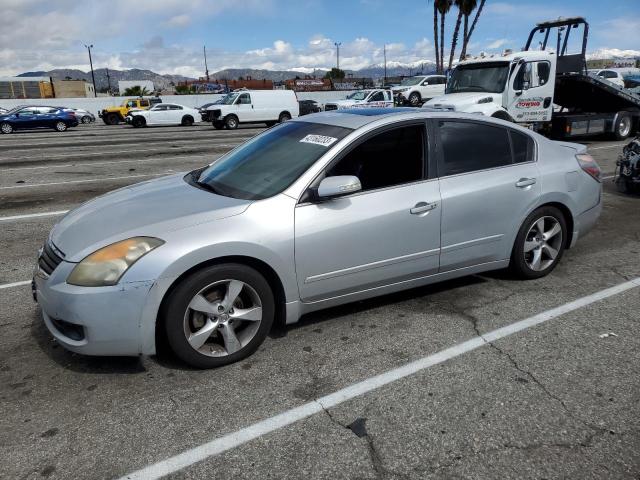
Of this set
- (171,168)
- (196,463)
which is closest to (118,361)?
(196,463)

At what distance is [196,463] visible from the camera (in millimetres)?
2430

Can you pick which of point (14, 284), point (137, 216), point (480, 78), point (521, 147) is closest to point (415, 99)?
point (480, 78)

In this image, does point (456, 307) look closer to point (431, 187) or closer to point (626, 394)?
point (431, 187)

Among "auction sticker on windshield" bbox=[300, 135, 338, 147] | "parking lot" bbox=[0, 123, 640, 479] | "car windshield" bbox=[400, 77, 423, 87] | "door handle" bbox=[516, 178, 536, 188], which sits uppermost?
"car windshield" bbox=[400, 77, 423, 87]

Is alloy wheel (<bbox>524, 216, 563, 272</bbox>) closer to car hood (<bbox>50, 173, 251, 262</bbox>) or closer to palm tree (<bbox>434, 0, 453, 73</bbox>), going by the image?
car hood (<bbox>50, 173, 251, 262</bbox>)

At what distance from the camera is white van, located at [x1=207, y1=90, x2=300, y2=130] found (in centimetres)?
2638

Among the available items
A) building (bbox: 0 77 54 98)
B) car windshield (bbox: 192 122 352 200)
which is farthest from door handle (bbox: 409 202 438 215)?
building (bbox: 0 77 54 98)

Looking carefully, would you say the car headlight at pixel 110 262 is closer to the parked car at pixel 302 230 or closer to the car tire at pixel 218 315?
the parked car at pixel 302 230

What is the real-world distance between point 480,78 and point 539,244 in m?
10.6

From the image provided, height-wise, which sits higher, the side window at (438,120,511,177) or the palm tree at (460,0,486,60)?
the palm tree at (460,0,486,60)

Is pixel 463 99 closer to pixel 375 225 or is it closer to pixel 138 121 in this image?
pixel 375 225

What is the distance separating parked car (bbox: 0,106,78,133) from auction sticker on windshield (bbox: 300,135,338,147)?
89.7ft

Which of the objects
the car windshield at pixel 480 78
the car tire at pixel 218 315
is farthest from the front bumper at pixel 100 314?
the car windshield at pixel 480 78

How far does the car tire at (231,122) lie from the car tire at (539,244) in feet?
77.5
